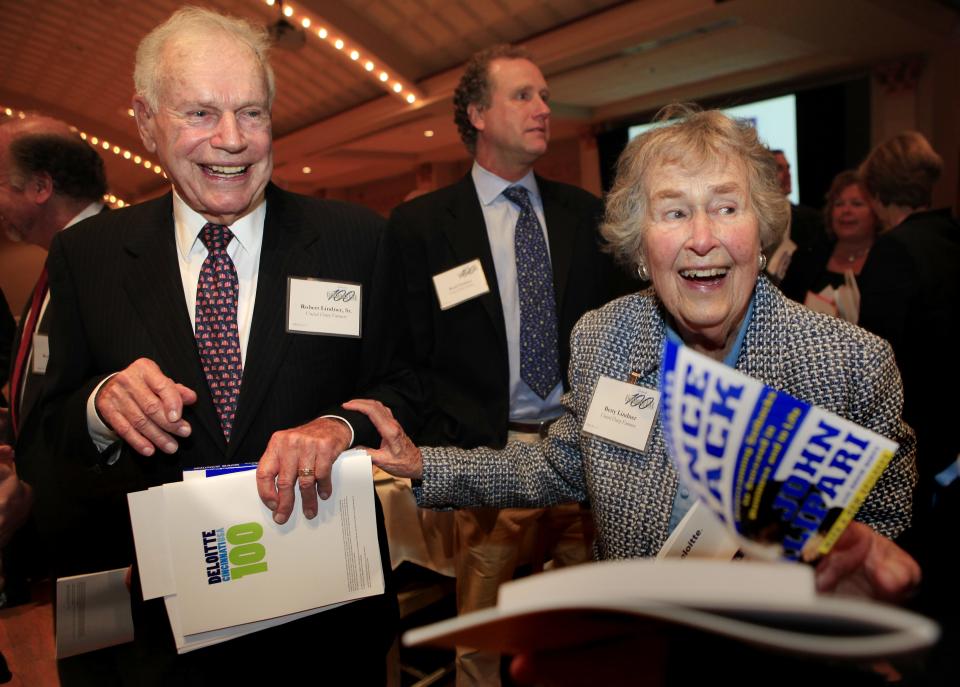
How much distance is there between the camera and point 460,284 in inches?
101

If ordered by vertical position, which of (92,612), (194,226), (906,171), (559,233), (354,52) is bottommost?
(92,612)

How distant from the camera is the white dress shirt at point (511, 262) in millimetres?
2627

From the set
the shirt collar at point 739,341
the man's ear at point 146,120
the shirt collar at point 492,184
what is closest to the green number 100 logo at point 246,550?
the man's ear at point 146,120

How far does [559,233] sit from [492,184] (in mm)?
377

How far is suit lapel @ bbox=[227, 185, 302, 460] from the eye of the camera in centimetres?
133

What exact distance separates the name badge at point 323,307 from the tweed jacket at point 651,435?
1.19 ft

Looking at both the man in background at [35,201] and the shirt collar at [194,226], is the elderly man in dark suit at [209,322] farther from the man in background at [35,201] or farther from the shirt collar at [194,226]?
the man in background at [35,201]

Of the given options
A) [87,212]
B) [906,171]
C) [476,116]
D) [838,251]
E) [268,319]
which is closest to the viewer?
[268,319]

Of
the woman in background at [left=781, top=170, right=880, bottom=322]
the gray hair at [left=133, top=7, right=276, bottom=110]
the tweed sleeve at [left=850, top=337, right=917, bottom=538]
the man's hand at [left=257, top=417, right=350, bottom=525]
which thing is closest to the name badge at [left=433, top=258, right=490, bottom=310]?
the gray hair at [left=133, top=7, right=276, bottom=110]

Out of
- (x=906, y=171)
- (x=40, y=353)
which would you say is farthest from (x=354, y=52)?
(x=40, y=353)

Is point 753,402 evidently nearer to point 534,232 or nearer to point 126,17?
point 534,232

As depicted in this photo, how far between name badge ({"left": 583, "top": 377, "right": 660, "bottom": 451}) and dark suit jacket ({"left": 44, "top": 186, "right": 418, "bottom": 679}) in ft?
1.43

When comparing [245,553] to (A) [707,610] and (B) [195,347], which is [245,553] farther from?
(A) [707,610]

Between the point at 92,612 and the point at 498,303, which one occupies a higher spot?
the point at 498,303
